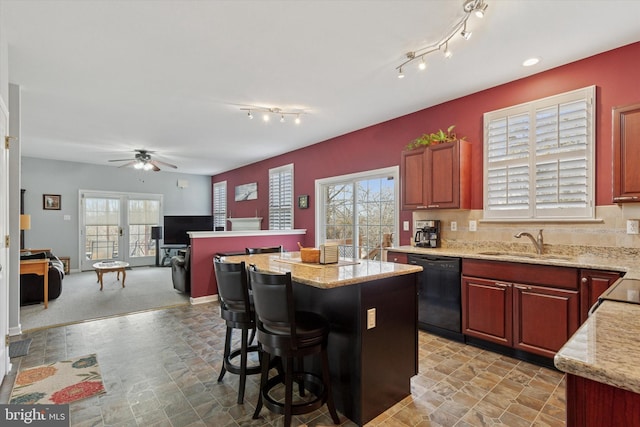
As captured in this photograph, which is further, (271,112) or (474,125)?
(271,112)

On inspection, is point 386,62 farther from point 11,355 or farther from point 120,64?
point 11,355

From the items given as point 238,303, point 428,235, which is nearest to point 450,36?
point 428,235

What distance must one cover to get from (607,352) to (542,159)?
9.33ft

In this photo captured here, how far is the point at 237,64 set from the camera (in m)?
3.02

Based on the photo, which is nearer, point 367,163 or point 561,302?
point 561,302

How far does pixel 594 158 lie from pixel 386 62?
6.82 ft

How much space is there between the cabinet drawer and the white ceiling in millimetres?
1897

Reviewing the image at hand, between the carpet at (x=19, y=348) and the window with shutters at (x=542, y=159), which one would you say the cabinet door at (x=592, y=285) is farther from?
the carpet at (x=19, y=348)

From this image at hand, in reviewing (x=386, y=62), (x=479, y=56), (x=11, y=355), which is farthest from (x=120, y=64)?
(x=479, y=56)

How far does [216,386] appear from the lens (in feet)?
8.13

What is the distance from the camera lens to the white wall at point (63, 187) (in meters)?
7.44

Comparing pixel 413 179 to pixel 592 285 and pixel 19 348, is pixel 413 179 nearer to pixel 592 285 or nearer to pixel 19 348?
pixel 592 285

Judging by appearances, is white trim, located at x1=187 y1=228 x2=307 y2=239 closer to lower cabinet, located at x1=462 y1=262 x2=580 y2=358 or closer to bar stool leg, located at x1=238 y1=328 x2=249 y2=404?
bar stool leg, located at x1=238 y1=328 x2=249 y2=404

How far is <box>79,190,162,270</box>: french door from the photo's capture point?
811cm
